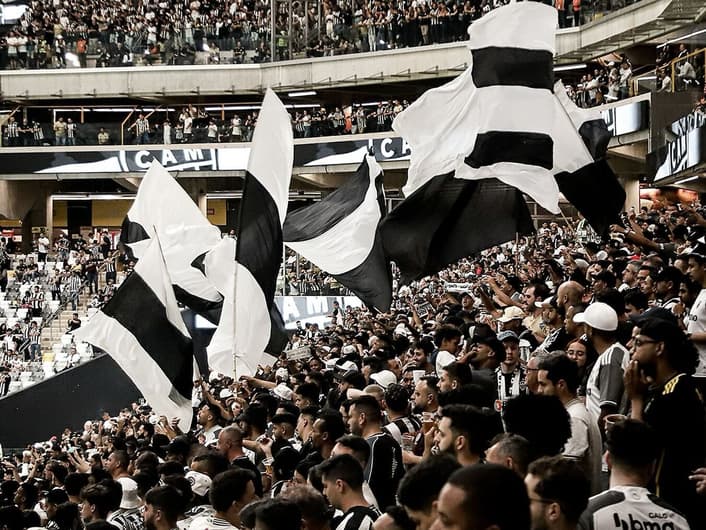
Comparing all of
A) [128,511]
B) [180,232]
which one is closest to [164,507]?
[128,511]

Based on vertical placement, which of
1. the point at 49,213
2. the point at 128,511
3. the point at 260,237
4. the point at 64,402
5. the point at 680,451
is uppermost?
the point at 260,237

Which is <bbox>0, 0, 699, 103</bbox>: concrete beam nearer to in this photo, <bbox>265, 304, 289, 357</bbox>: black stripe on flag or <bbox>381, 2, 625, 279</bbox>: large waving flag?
<bbox>265, 304, 289, 357</bbox>: black stripe on flag

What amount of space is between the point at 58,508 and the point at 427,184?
136 inches

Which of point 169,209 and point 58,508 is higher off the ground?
point 169,209

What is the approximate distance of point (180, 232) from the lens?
12.6m

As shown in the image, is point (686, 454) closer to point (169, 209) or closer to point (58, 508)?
point (58, 508)

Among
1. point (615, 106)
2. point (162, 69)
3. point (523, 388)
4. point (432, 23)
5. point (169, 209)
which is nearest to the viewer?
point (523, 388)

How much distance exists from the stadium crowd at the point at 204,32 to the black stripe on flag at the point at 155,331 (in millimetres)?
24635

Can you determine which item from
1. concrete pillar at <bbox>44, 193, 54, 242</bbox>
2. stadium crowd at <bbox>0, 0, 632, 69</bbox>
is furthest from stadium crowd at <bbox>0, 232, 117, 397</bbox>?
stadium crowd at <bbox>0, 0, 632, 69</bbox>

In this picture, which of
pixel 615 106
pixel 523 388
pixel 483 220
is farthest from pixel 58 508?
pixel 615 106

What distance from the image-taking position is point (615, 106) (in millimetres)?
25516

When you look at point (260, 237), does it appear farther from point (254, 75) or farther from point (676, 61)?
point (254, 75)

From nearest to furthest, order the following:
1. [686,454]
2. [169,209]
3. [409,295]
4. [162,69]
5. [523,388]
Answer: [686,454] < [523,388] < [169,209] < [409,295] < [162,69]

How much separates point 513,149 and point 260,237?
2191mm
